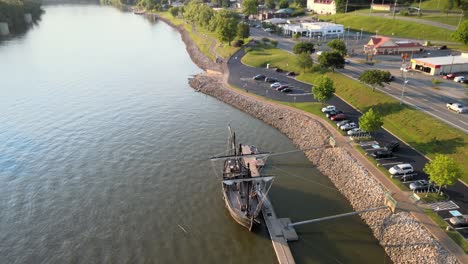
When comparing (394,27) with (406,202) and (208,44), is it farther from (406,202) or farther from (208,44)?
(406,202)

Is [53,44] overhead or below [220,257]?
overhead

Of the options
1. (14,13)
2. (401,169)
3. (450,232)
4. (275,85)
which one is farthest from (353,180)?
(14,13)

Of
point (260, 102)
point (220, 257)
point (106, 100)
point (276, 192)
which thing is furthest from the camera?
point (106, 100)

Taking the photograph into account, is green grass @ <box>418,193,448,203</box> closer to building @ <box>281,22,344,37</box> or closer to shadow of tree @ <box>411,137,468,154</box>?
shadow of tree @ <box>411,137,468,154</box>

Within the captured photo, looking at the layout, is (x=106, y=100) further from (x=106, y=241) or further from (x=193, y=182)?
(x=106, y=241)

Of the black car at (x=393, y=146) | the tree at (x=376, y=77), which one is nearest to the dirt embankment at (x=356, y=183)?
the black car at (x=393, y=146)

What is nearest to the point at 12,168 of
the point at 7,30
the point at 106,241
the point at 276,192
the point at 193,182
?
the point at 106,241

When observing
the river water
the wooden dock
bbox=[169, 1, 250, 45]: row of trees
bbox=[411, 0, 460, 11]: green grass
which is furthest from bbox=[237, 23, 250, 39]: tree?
the wooden dock
